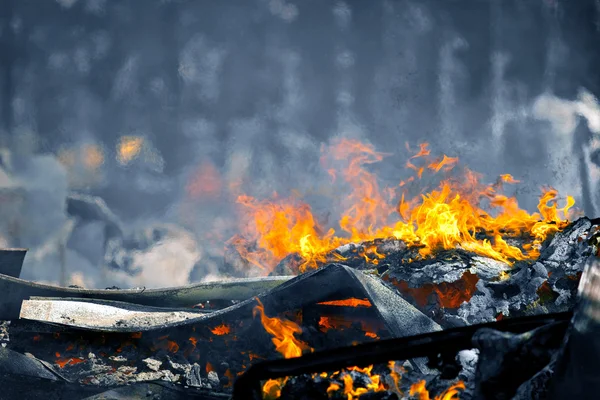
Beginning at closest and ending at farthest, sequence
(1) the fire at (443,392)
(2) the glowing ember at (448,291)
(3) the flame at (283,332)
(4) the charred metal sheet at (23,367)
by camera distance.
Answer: (1) the fire at (443,392), (4) the charred metal sheet at (23,367), (3) the flame at (283,332), (2) the glowing ember at (448,291)

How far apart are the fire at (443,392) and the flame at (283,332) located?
2136mm

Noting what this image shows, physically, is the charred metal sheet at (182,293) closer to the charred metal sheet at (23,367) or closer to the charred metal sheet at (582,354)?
the charred metal sheet at (23,367)

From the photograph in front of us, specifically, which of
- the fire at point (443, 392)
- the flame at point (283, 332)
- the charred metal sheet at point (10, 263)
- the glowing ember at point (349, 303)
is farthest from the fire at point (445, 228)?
the charred metal sheet at point (10, 263)

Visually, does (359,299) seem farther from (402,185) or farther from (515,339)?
(402,185)

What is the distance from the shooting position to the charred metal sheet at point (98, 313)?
7.27 metres

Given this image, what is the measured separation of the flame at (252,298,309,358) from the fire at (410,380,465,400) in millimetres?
2136

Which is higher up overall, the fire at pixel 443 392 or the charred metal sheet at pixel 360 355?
the charred metal sheet at pixel 360 355

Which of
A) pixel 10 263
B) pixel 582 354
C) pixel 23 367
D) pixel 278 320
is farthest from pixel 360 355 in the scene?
pixel 10 263

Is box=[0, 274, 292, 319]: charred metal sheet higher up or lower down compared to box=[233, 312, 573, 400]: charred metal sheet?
higher up

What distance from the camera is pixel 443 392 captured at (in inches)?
146

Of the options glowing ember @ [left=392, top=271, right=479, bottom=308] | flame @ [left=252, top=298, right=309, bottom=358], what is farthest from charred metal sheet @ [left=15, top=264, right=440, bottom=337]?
glowing ember @ [left=392, top=271, right=479, bottom=308]

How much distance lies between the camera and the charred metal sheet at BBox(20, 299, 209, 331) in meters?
7.27

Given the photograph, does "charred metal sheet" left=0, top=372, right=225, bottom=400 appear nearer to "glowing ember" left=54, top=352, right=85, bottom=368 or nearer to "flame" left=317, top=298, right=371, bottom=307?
"glowing ember" left=54, top=352, right=85, bottom=368

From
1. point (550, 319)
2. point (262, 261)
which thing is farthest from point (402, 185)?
point (550, 319)
